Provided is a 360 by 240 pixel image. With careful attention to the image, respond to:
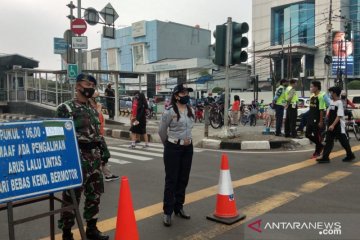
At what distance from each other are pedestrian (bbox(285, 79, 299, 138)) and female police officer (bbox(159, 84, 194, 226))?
23.6ft

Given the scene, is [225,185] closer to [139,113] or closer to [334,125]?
[334,125]

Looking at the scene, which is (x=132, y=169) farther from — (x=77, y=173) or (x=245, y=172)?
(x=77, y=173)

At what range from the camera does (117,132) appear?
1540 cm

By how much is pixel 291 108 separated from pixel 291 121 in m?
0.42

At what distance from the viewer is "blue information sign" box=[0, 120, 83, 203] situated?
134 inches

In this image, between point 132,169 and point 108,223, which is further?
point 132,169

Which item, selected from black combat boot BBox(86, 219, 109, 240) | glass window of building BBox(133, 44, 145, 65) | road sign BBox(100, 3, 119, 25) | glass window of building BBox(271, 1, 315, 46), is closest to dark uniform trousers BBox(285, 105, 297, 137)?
black combat boot BBox(86, 219, 109, 240)

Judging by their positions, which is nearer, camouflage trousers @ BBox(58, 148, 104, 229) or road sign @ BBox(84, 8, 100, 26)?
camouflage trousers @ BBox(58, 148, 104, 229)

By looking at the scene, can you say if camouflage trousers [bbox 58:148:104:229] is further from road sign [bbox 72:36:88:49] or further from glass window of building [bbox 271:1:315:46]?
glass window of building [bbox 271:1:315:46]

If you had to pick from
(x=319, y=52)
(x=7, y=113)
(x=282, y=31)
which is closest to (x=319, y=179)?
(x=7, y=113)

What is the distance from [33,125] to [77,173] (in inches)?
24.8

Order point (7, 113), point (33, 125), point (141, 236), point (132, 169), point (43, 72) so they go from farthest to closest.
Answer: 1. point (7, 113)
2. point (43, 72)
3. point (132, 169)
4. point (141, 236)
5. point (33, 125)

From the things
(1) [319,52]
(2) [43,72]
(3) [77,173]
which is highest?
(1) [319,52]

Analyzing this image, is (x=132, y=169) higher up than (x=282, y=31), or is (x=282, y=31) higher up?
(x=282, y=31)
